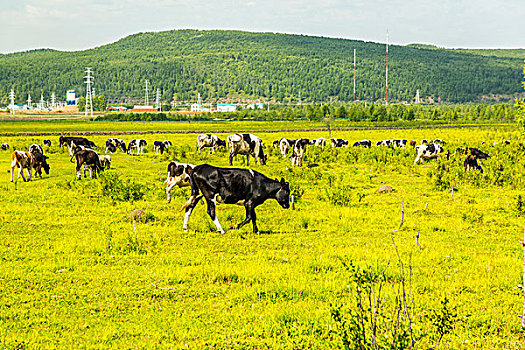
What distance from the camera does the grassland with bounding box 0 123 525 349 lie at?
7.88 m

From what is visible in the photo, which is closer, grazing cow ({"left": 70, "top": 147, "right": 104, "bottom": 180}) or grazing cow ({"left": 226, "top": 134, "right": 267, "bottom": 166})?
grazing cow ({"left": 70, "top": 147, "right": 104, "bottom": 180})

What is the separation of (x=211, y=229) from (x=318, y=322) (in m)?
7.24

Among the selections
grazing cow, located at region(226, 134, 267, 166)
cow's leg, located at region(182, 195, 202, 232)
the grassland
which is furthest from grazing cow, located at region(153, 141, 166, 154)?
cow's leg, located at region(182, 195, 202, 232)

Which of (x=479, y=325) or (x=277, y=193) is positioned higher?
(x=277, y=193)

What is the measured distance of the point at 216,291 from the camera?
31.8 feet

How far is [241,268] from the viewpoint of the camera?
10.8 meters

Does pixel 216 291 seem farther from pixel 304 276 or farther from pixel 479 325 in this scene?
pixel 479 325

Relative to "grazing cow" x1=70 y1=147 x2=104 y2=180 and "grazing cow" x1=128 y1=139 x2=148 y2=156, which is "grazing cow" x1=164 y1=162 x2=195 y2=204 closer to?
"grazing cow" x1=70 y1=147 x2=104 y2=180

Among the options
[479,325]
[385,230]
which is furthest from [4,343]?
[385,230]

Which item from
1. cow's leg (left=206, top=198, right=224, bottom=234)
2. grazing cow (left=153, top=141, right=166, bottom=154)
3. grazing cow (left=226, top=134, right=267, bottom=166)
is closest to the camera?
cow's leg (left=206, top=198, right=224, bottom=234)

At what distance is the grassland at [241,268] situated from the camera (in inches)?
310

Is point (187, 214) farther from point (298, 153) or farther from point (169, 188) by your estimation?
point (298, 153)

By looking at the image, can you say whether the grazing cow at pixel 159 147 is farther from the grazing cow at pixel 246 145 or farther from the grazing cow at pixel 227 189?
the grazing cow at pixel 227 189

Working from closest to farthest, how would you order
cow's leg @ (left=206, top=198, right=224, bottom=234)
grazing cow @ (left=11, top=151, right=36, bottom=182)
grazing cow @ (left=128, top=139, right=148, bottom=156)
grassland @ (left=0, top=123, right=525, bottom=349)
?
grassland @ (left=0, top=123, right=525, bottom=349), cow's leg @ (left=206, top=198, right=224, bottom=234), grazing cow @ (left=11, top=151, right=36, bottom=182), grazing cow @ (left=128, top=139, right=148, bottom=156)
